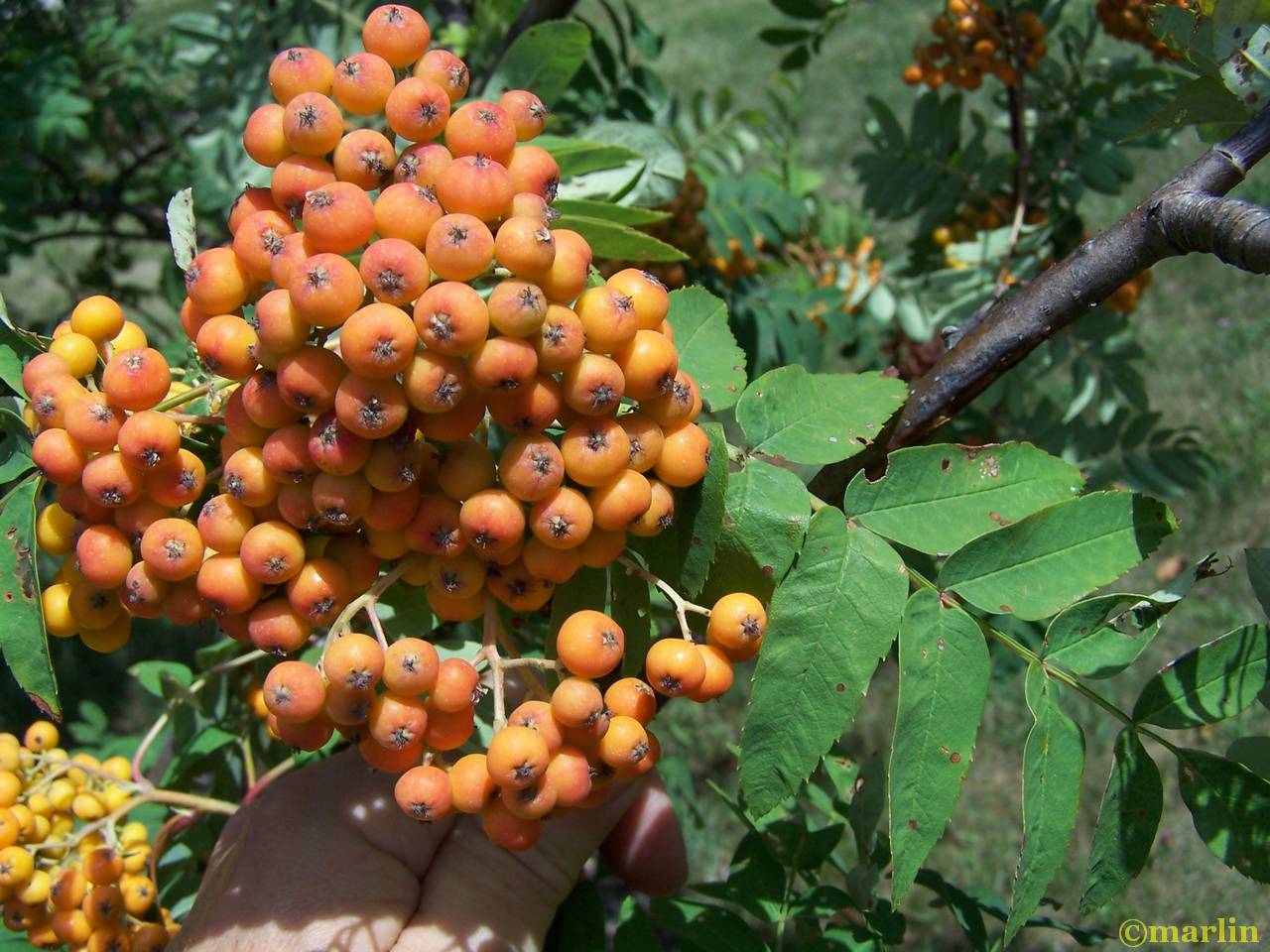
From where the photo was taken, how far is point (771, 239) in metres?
3.40

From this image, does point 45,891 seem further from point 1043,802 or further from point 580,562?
point 1043,802

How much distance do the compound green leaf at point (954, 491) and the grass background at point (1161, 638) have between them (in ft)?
7.42

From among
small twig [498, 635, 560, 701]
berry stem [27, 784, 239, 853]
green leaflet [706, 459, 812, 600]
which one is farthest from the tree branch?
berry stem [27, 784, 239, 853]

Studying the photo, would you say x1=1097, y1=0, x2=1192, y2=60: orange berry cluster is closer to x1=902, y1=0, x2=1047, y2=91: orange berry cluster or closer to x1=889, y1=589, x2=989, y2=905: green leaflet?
x1=902, y1=0, x2=1047, y2=91: orange berry cluster

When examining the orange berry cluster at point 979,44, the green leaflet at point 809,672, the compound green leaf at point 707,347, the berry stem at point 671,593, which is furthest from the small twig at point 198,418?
the orange berry cluster at point 979,44

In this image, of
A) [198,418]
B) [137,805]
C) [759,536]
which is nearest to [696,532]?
[759,536]

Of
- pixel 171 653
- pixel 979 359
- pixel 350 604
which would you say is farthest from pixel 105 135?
pixel 979 359

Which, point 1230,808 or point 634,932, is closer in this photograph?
point 1230,808

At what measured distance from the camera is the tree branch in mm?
1214

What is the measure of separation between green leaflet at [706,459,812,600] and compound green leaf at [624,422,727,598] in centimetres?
3

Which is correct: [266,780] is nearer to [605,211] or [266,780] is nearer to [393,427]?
[393,427]

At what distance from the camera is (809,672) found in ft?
4.58

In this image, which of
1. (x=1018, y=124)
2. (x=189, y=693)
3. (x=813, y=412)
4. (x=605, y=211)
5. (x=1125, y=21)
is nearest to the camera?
(x=813, y=412)

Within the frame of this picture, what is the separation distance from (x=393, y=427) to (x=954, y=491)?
0.87 m
